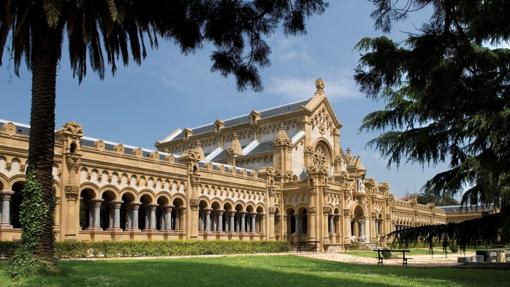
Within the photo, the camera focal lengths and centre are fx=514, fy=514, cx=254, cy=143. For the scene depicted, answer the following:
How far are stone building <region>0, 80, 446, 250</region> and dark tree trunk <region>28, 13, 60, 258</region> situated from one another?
1756 centimetres

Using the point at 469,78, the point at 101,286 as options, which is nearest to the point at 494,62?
the point at 469,78

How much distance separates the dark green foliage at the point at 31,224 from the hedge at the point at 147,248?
13.3 m

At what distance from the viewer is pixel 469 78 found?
10820 millimetres

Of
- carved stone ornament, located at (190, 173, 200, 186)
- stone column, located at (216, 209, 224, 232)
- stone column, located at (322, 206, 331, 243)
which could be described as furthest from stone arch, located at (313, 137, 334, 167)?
carved stone ornament, located at (190, 173, 200, 186)

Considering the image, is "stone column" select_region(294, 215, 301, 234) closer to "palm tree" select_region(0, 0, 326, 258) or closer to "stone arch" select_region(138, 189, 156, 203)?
"stone arch" select_region(138, 189, 156, 203)

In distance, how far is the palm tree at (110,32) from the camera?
11266mm

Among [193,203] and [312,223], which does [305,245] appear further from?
[193,203]

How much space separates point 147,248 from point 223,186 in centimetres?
1701

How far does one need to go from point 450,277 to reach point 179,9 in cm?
1933

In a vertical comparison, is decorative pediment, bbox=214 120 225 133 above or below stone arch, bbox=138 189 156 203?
above

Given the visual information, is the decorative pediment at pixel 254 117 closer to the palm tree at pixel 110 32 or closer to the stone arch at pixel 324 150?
the stone arch at pixel 324 150

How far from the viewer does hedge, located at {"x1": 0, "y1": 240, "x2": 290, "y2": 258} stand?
112ft

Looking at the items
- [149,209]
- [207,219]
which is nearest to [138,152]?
[149,209]

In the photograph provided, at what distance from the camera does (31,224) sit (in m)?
19.6
